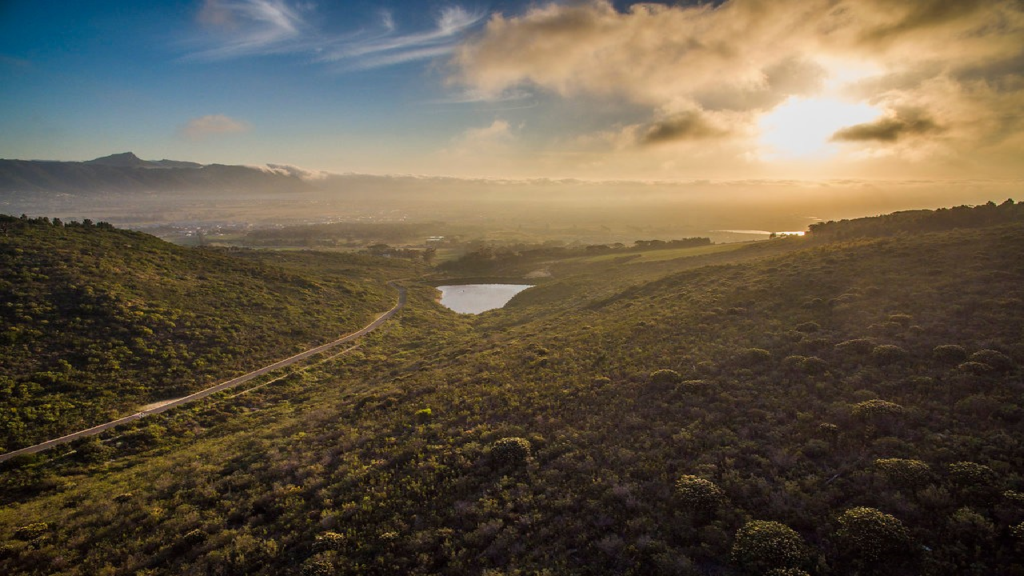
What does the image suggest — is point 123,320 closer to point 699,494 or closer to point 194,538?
point 194,538

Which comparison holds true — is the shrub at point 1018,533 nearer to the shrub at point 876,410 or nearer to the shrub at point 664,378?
the shrub at point 876,410

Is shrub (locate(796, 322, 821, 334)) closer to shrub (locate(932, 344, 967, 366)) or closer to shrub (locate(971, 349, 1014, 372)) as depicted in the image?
shrub (locate(932, 344, 967, 366))

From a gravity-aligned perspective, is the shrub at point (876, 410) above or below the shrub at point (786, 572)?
above

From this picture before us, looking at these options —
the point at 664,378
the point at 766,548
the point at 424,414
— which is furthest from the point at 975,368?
the point at 424,414

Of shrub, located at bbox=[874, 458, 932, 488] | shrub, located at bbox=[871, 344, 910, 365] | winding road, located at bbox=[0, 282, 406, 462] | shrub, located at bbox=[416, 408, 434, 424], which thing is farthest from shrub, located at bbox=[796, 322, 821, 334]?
winding road, located at bbox=[0, 282, 406, 462]

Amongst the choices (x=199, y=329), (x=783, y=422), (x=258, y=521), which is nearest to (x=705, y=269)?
(x=783, y=422)

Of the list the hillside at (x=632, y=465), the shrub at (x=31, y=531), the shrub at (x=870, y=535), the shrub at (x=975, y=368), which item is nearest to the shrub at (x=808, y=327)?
the hillside at (x=632, y=465)
